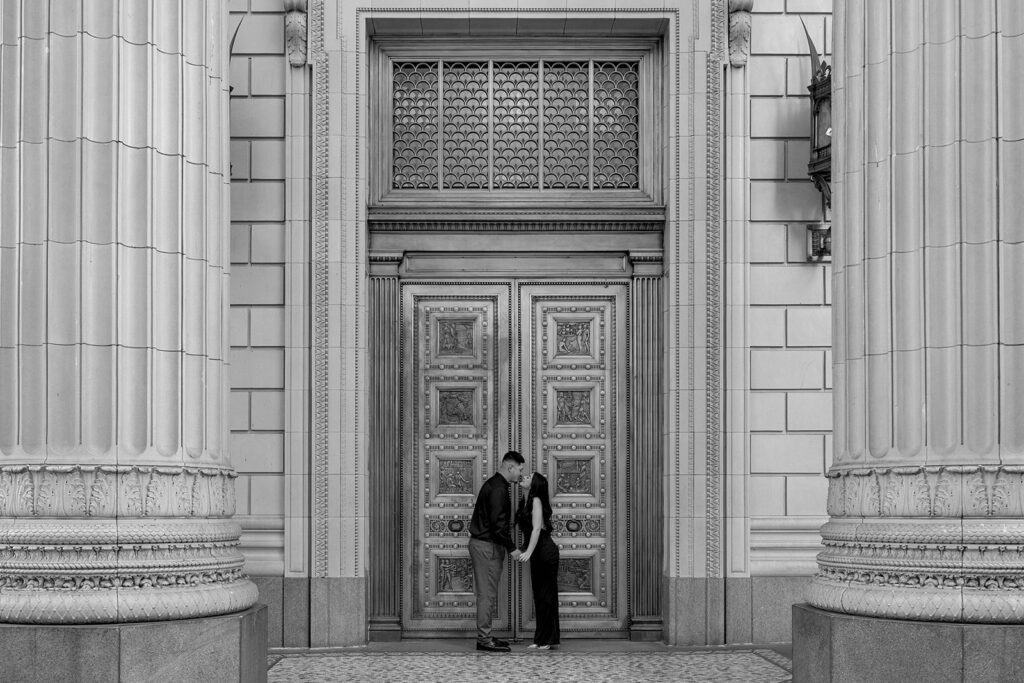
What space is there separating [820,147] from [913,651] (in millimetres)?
6728

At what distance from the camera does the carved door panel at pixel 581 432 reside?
13805mm

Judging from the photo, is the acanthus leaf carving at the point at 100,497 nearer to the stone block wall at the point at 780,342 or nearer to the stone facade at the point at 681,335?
the stone facade at the point at 681,335

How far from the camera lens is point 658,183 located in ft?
45.8

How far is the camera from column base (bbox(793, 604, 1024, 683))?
7.29 m

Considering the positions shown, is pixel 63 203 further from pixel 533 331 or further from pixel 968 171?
pixel 533 331

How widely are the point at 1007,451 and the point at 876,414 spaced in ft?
2.61

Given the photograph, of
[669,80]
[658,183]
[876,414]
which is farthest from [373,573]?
[876,414]

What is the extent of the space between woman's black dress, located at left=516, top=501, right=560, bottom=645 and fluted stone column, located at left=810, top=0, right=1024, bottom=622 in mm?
5240

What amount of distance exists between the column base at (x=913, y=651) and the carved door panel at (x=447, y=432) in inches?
253

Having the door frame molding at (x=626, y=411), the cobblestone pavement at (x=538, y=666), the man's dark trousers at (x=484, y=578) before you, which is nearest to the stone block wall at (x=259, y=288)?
the door frame molding at (x=626, y=411)

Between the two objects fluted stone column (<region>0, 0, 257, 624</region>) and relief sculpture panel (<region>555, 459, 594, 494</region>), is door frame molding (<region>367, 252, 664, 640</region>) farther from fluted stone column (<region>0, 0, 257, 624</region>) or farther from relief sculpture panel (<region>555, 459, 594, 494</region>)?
fluted stone column (<region>0, 0, 257, 624</region>)

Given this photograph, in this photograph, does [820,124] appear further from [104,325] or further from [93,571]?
[93,571]

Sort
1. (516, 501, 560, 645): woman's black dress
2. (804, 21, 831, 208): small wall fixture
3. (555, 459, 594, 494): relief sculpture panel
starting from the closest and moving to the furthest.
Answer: (804, 21, 831, 208): small wall fixture, (516, 501, 560, 645): woman's black dress, (555, 459, 594, 494): relief sculpture panel

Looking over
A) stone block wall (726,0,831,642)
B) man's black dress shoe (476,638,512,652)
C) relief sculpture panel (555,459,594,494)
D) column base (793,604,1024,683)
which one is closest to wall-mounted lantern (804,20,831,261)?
stone block wall (726,0,831,642)
